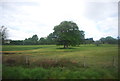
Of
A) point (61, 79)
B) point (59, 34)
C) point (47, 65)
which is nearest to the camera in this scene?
point (61, 79)

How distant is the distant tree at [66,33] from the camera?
29.0 meters

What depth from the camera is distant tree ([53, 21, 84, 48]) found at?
29.0 m

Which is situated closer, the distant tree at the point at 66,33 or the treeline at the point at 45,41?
the treeline at the point at 45,41

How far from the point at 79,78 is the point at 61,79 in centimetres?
A: 86

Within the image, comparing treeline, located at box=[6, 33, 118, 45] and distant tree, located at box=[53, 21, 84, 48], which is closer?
treeline, located at box=[6, 33, 118, 45]

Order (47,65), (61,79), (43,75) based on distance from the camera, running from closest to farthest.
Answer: (61,79)
(43,75)
(47,65)

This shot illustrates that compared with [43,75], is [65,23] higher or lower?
higher

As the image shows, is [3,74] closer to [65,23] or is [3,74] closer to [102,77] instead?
[102,77]

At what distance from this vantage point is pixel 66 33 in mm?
29656

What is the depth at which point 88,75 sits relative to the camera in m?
5.48

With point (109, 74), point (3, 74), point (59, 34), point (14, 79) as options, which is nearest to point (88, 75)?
point (109, 74)

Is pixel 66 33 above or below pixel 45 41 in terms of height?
above

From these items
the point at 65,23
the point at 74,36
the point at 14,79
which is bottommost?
the point at 14,79

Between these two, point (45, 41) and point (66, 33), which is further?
point (45, 41)
